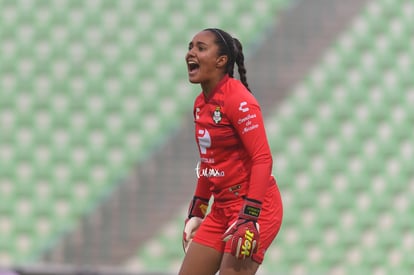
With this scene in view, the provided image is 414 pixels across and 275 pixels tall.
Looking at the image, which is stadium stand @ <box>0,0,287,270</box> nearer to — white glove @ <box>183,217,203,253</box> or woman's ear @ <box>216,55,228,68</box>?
white glove @ <box>183,217,203,253</box>

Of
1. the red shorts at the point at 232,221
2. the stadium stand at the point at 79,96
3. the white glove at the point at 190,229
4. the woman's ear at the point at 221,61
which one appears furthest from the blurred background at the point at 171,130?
the woman's ear at the point at 221,61

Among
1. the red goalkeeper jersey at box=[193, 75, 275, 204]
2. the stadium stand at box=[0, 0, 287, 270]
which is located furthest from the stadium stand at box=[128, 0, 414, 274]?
the red goalkeeper jersey at box=[193, 75, 275, 204]

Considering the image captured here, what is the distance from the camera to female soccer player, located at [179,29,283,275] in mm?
3195

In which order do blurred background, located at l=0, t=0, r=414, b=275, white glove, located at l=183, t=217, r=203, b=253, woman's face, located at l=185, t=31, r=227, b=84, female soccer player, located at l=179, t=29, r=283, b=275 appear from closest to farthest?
female soccer player, located at l=179, t=29, r=283, b=275, woman's face, located at l=185, t=31, r=227, b=84, white glove, located at l=183, t=217, r=203, b=253, blurred background, located at l=0, t=0, r=414, b=275

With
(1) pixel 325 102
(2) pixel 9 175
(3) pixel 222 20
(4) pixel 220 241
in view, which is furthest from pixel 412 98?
(4) pixel 220 241

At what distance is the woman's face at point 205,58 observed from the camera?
3297mm

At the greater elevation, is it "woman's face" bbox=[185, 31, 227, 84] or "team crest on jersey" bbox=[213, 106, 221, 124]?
"woman's face" bbox=[185, 31, 227, 84]

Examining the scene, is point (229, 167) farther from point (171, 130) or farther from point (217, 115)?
point (171, 130)

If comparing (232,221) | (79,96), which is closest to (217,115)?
(232,221)

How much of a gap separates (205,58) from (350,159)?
3.95 m

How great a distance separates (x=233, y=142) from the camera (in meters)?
3.29

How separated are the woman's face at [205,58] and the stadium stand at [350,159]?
3.51 meters

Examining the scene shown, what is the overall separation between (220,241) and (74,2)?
13.6 feet

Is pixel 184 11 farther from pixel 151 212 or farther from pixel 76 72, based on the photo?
pixel 151 212
